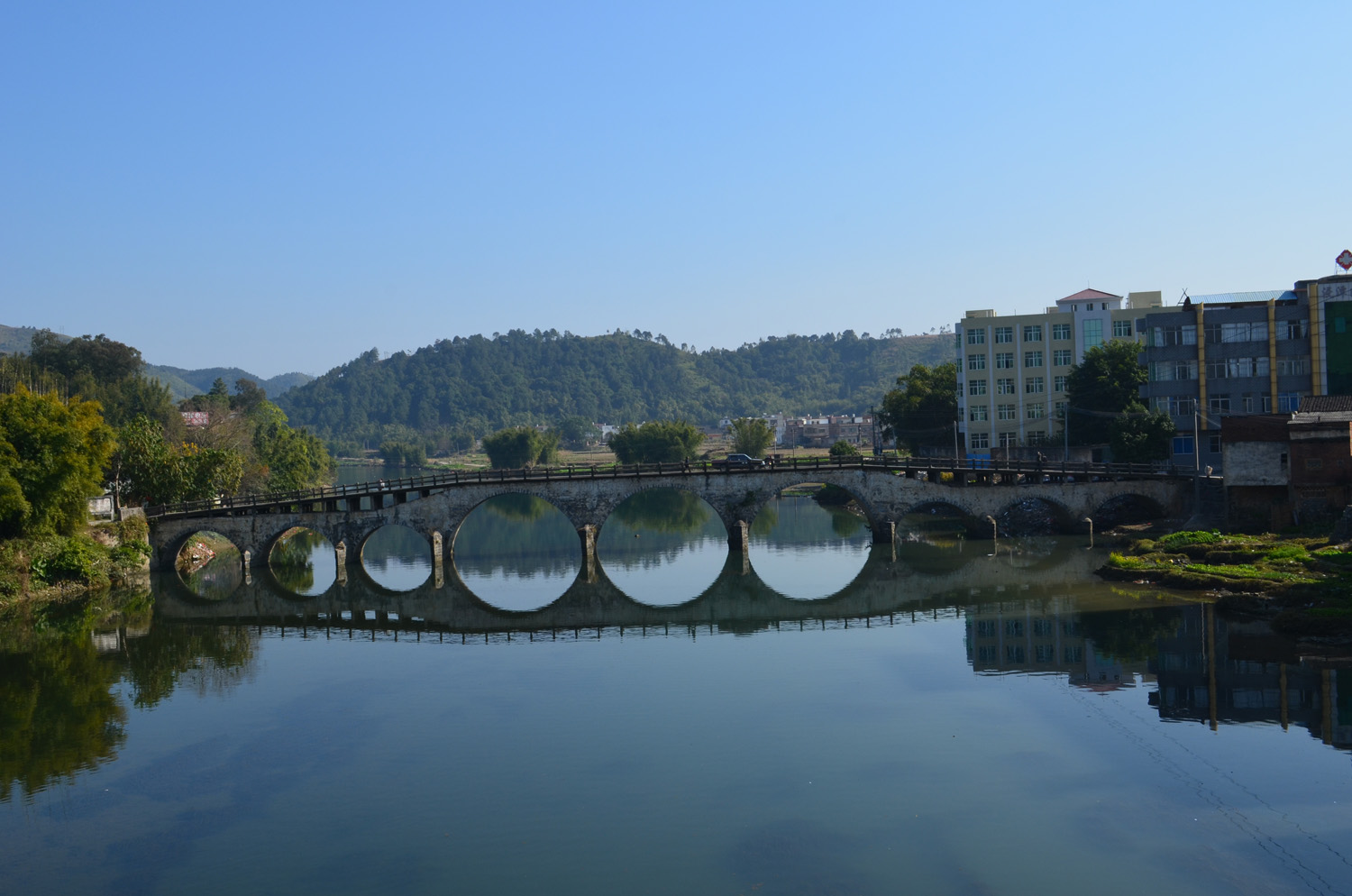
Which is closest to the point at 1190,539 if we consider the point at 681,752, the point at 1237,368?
the point at 1237,368

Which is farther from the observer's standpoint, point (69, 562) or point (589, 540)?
A: point (589, 540)

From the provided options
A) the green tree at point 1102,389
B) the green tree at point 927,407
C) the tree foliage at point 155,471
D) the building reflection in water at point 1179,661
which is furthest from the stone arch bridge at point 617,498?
the green tree at point 927,407

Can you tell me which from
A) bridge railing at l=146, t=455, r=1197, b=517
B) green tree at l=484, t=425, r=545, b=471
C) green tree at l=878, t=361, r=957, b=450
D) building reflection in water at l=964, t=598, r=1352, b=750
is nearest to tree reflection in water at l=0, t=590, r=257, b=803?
bridge railing at l=146, t=455, r=1197, b=517

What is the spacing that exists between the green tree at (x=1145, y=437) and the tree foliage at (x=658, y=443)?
61585 mm

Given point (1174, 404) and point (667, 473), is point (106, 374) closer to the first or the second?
point (667, 473)

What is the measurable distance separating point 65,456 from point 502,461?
9564 centimetres

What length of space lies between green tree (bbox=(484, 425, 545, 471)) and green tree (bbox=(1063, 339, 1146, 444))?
257ft

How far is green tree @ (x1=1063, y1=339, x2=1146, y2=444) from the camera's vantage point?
7250 cm

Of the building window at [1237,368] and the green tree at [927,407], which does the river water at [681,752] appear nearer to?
the building window at [1237,368]

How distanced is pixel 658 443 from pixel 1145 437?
66.6 metres

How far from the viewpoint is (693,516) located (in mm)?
91000

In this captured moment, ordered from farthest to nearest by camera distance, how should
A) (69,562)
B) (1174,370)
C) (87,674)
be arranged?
(1174,370)
(69,562)
(87,674)

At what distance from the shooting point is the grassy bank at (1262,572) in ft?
116

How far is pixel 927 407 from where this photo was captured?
92438mm
